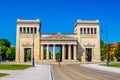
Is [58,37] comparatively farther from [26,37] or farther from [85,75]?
[85,75]

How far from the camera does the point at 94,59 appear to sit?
15525 cm


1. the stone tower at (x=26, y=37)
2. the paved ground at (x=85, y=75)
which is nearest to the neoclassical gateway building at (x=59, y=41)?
the stone tower at (x=26, y=37)

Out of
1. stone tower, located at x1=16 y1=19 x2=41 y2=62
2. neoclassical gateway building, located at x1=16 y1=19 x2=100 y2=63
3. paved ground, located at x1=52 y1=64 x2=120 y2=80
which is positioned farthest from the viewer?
stone tower, located at x1=16 y1=19 x2=41 y2=62

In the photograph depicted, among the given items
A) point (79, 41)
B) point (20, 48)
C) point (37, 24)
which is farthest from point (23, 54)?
point (79, 41)

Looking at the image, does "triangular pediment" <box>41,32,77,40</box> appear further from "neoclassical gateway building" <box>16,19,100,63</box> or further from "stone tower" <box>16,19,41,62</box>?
"stone tower" <box>16,19,41,62</box>

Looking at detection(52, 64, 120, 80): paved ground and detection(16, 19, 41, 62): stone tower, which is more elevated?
detection(16, 19, 41, 62): stone tower

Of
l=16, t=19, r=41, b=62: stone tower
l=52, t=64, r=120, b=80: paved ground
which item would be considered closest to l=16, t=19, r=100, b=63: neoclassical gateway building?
l=16, t=19, r=41, b=62: stone tower

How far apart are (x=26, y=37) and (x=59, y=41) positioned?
15318 millimetres

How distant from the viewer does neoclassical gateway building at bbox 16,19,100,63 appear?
153500mm

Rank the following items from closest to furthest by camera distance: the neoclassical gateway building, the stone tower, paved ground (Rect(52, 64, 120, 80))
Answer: paved ground (Rect(52, 64, 120, 80)) < the neoclassical gateway building < the stone tower

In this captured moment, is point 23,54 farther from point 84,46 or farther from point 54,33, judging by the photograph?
point 84,46

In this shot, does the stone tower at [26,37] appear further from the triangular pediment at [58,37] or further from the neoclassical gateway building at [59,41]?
the triangular pediment at [58,37]

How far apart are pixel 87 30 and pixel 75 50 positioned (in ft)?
38.5

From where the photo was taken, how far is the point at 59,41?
154m
